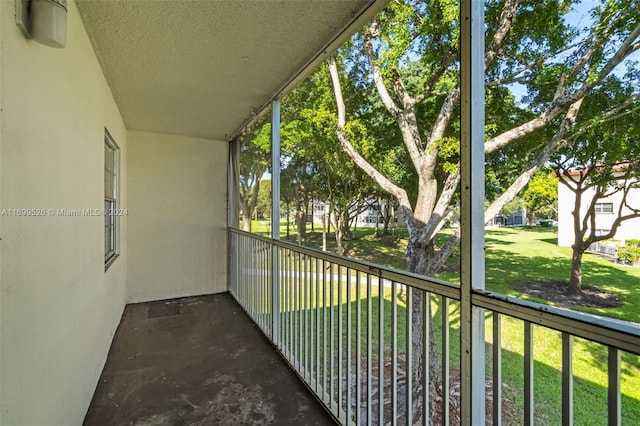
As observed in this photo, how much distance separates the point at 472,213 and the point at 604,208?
0.38 meters

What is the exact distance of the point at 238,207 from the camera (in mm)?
4648

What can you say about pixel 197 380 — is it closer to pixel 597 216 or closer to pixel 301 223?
pixel 301 223

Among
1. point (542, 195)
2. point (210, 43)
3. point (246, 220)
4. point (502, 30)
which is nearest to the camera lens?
point (542, 195)

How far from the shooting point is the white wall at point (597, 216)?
35.6 inches

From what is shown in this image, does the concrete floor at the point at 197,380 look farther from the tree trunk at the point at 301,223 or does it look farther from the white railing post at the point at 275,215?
the tree trunk at the point at 301,223

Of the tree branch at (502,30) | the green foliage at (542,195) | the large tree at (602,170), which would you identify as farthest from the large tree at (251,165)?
the large tree at (602,170)

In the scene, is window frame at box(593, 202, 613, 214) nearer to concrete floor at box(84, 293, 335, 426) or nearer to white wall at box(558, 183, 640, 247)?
white wall at box(558, 183, 640, 247)

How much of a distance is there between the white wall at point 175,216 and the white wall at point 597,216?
14.5 feet

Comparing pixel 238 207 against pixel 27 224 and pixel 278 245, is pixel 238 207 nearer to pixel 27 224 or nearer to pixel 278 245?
pixel 278 245

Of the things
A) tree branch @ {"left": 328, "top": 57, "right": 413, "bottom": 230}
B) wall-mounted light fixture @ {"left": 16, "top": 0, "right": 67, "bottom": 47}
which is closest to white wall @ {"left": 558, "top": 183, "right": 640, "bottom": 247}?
tree branch @ {"left": 328, "top": 57, "right": 413, "bottom": 230}

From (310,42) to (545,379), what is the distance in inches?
98.9

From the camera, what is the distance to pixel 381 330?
1.61m

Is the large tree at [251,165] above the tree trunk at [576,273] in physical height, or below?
above

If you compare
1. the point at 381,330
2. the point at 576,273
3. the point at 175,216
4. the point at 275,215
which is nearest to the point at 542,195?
the point at 576,273
